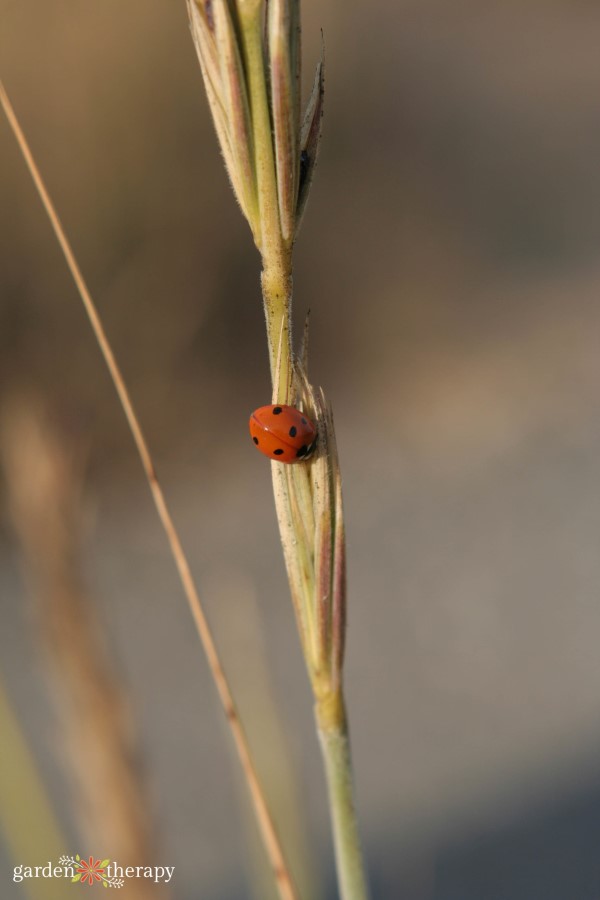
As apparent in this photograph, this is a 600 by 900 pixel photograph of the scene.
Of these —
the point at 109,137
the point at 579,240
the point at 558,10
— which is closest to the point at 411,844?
the point at 109,137

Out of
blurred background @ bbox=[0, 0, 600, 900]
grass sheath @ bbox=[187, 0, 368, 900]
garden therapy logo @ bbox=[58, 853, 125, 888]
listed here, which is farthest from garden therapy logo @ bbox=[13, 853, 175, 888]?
blurred background @ bbox=[0, 0, 600, 900]

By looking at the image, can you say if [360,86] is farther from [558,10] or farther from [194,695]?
[194,695]

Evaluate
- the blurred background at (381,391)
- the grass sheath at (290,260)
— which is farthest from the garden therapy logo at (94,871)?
the blurred background at (381,391)

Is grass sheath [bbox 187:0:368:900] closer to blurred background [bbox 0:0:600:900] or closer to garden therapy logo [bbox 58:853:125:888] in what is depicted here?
garden therapy logo [bbox 58:853:125:888]

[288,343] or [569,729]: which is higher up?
[288,343]

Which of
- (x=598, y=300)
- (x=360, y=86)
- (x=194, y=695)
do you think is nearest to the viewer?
(x=194, y=695)

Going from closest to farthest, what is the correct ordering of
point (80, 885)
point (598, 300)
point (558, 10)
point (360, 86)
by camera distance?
1. point (80, 885)
2. point (360, 86)
3. point (598, 300)
4. point (558, 10)

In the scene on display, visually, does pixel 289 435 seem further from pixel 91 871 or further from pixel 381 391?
pixel 381 391

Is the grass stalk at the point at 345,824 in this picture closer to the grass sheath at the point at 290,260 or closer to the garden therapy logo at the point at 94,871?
the grass sheath at the point at 290,260

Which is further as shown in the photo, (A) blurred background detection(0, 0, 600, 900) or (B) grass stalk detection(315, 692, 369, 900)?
(A) blurred background detection(0, 0, 600, 900)
